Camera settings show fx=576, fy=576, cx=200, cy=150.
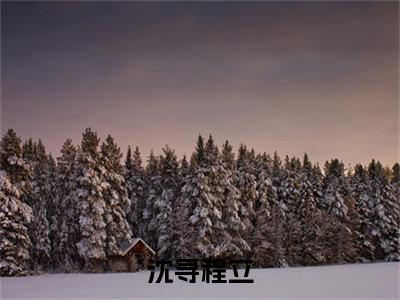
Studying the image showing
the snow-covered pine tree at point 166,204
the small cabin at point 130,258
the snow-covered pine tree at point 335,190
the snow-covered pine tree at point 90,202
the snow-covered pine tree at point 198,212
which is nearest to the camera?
the snow-covered pine tree at point 90,202

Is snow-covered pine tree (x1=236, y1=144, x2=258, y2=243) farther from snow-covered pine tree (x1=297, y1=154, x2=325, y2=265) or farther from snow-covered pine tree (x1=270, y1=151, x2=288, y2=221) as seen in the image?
snow-covered pine tree (x1=297, y1=154, x2=325, y2=265)

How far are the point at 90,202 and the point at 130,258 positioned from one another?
23.1 feet

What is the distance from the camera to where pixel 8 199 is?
4909cm

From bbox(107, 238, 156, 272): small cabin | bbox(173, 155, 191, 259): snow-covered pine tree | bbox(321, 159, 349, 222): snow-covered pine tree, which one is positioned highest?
bbox(321, 159, 349, 222): snow-covered pine tree

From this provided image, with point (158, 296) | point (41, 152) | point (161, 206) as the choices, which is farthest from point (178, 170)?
point (158, 296)

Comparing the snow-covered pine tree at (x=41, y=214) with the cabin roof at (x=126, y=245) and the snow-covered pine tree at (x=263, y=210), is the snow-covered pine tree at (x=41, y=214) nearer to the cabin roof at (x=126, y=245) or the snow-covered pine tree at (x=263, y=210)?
the cabin roof at (x=126, y=245)

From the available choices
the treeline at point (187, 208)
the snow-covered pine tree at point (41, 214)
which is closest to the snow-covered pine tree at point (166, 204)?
the treeline at point (187, 208)

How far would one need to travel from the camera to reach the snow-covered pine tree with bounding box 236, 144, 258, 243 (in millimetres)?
66375

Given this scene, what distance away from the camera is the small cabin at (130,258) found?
183ft

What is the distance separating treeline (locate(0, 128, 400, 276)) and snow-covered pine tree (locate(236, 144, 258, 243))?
0.45 ft

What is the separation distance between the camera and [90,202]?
2184 inches

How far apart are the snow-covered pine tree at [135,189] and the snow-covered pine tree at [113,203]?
654 cm

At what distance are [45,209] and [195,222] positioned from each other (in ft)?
50.7

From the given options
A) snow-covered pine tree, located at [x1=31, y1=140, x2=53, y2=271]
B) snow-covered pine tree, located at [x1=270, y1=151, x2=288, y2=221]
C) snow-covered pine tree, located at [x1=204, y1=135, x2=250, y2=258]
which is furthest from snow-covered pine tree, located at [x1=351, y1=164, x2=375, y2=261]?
snow-covered pine tree, located at [x1=31, y1=140, x2=53, y2=271]
